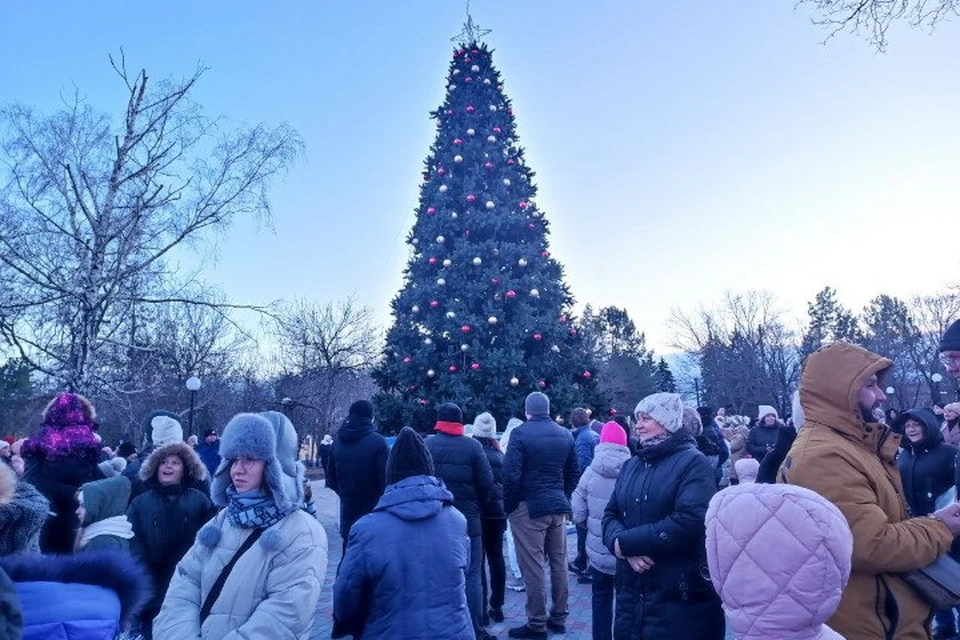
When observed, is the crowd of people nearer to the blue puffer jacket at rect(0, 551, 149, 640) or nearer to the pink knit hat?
the blue puffer jacket at rect(0, 551, 149, 640)

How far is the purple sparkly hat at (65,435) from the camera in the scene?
5.14 m

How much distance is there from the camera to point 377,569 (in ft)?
11.5

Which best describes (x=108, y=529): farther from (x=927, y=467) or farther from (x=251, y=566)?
(x=927, y=467)

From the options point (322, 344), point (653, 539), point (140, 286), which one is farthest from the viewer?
point (322, 344)

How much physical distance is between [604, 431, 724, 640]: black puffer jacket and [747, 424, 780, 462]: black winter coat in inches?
324

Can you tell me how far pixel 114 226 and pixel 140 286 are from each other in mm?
1504

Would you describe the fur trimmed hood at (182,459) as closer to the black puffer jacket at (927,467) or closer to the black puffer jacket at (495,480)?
the black puffer jacket at (495,480)

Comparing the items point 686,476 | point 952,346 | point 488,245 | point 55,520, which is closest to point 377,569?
point 686,476

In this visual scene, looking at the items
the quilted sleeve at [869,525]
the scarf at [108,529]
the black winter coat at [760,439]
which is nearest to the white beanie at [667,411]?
the quilted sleeve at [869,525]

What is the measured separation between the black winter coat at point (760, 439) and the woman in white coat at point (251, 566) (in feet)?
32.5

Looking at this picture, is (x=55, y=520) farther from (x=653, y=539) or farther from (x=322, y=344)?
(x=322, y=344)

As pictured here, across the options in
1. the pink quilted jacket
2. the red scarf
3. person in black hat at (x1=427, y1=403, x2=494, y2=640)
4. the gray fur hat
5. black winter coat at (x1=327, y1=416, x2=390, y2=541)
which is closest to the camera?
the pink quilted jacket

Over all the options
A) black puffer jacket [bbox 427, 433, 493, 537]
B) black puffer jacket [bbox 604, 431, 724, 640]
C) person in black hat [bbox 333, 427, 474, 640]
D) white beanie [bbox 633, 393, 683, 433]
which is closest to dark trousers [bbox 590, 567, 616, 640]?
black puffer jacket [bbox 604, 431, 724, 640]

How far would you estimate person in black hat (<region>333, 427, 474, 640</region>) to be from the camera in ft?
11.5
